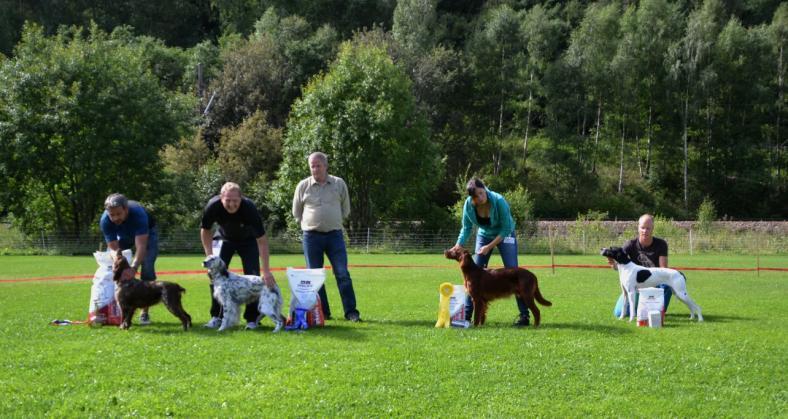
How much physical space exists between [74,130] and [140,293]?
25.4 m

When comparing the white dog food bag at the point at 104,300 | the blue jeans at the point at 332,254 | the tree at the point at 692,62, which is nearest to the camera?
the white dog food bag at the point at 104,300

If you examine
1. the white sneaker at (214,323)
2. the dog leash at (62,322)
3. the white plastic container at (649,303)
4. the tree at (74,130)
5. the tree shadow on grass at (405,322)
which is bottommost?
the tree shadow on grass at (405,322)

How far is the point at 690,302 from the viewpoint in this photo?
29.5ft

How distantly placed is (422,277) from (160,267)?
27.6 ft

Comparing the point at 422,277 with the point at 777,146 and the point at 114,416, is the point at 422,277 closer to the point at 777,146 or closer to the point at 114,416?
the point at 114,416

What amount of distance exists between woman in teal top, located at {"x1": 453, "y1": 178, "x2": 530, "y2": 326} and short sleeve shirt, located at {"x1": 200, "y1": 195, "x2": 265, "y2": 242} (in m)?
2.21

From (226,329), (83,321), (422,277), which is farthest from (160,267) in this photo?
(226,329)

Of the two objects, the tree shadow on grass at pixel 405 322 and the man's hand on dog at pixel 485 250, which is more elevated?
the man's hand on dog at pixel 485 250

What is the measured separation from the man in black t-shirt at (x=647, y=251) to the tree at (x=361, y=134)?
979 inches

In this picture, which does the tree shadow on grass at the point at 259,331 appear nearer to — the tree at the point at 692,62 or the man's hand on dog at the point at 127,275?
the man's hand on dog at the point at 127,275

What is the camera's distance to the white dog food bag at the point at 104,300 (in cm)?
822

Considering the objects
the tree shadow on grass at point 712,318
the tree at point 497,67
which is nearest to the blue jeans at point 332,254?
the tree shadow on grass at point 712,318

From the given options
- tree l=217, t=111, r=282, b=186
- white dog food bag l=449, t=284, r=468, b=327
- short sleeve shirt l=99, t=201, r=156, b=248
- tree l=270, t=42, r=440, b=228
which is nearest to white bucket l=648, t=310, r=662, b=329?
white dog food bag l=449, t=284, r=468, b=327

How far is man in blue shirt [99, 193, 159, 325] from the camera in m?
7.98
